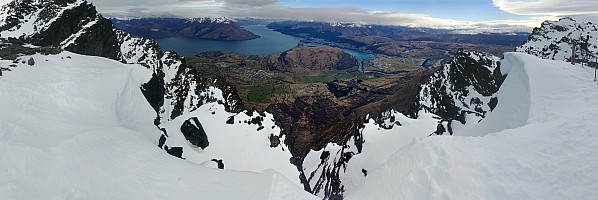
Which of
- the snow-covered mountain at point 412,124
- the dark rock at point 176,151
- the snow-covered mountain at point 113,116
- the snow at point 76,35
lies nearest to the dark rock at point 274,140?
the snow-covered mountain at point 113,116

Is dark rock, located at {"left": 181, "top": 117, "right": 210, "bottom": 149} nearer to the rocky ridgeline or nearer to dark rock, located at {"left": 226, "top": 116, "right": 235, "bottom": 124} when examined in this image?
the rocky ridgeline

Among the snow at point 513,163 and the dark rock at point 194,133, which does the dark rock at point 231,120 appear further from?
the snow at point 513,163

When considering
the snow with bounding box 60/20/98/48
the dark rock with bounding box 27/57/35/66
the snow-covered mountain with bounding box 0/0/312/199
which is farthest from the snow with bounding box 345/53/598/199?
the snow with bounding box 60/20/98/48

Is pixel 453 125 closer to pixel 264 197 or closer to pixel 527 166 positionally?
pixel 527 166

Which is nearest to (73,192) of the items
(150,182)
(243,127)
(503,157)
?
(150,182)

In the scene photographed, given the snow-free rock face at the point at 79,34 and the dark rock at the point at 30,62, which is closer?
the dark rock at the point at 30,62

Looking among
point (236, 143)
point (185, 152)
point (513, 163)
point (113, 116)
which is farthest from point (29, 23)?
point (513, 163)
